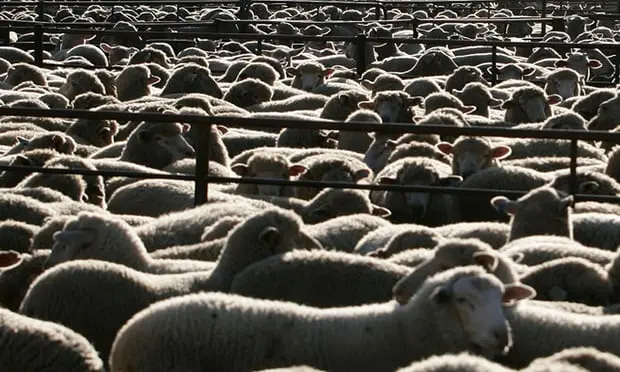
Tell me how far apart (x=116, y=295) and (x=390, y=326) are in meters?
1.34

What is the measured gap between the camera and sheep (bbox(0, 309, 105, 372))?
528 centimetres

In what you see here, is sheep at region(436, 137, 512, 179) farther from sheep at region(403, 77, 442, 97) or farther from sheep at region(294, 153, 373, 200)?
sheep at region(403, 77, 442, 97)

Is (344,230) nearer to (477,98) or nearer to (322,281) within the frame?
(322,281)

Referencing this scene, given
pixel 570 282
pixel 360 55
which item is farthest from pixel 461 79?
pixel 570 282

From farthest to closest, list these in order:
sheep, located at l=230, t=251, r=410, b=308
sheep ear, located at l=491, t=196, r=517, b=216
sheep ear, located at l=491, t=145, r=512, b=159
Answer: sheep ear, located at l=491, t=145, r=512, b=159 < sheep ear, located at l=491, t=196, r=517, b=216 < sheep, located at l=230, t=251, r=410, b=308

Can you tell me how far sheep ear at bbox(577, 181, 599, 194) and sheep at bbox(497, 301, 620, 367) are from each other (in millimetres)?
3260

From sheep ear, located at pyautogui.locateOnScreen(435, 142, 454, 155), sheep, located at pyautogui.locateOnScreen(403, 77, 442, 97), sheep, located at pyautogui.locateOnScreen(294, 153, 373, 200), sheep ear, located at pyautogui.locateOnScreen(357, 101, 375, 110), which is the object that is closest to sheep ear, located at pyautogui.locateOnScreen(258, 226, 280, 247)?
sheep, located at pyautogui.locateOnScreen(294, 153, 373, 200)

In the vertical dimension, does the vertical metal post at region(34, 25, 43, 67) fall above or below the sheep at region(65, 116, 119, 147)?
below

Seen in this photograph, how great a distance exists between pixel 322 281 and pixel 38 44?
13722mm

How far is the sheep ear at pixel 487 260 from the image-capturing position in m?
5.94

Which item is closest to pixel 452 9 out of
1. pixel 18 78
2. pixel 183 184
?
pixel 18 78

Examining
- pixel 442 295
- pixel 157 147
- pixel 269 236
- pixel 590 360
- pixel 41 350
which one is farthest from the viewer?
pixel 157 147

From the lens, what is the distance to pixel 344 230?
7.89m

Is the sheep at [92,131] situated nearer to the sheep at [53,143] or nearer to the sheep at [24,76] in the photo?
the sheep at [53,143]
